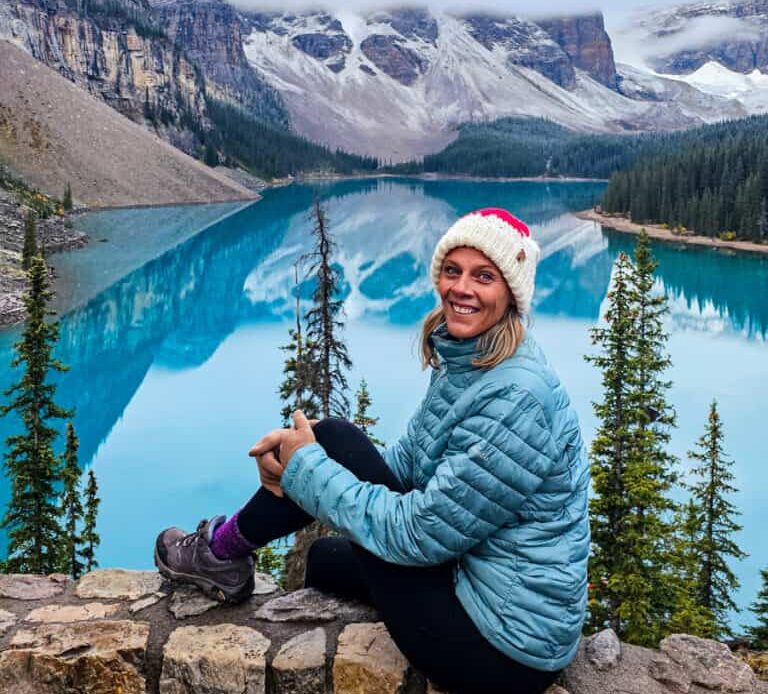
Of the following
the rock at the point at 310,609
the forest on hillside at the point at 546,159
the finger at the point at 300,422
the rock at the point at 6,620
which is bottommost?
the rock at the point at 6,620

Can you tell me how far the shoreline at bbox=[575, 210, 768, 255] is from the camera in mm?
63234

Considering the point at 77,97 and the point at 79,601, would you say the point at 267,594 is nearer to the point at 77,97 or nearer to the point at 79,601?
the point at 79,601

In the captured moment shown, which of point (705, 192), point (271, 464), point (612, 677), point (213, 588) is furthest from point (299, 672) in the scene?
point (705, 192)

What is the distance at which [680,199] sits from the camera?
75.3 meters

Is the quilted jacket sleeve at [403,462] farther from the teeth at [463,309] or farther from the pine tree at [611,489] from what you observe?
the pine tree at [611,489]

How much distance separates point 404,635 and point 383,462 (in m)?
0.74

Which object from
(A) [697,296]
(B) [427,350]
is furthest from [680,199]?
(B) [427,350]

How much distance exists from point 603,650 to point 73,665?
2.43m

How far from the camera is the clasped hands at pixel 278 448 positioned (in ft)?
10.8

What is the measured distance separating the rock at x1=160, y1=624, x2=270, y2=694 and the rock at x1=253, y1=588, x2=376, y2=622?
26 cm

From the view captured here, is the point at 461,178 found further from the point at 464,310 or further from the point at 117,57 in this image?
the point at 464,310

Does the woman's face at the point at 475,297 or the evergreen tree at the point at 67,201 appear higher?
the evergreen tree at the point at 67,201

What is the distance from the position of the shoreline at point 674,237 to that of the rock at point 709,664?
2262 inches

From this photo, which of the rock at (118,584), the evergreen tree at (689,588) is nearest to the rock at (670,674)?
the rock at (118,584)
